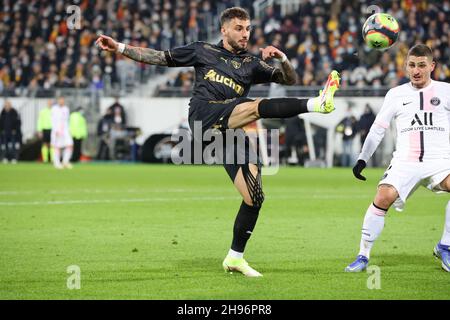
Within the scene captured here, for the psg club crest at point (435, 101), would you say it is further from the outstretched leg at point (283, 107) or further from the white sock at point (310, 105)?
the white sock at point (310, 105)

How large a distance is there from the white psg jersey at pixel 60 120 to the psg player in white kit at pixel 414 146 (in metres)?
20.8

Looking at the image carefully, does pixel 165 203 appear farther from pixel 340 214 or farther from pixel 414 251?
pixel 414 251

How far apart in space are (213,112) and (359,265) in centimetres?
202

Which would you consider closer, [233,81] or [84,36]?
[233,81]

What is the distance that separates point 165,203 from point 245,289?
8488 mm

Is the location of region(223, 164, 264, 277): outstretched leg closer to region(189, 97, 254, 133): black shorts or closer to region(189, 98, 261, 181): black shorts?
region(189, 98, 261, 181): black shorts

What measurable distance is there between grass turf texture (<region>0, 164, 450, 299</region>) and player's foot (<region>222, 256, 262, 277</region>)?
0.07m

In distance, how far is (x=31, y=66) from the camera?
118 feet

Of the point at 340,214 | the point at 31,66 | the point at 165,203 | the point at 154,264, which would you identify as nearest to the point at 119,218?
the point at 165,203

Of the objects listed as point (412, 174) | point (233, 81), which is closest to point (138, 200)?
point (233, 81)

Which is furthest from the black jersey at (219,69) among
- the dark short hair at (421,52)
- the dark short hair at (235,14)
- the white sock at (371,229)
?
the white sock at (371,229)

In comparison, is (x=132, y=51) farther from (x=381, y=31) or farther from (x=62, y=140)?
(x=62, y=140)

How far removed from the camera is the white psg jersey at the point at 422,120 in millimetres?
8516

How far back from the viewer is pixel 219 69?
27.8 feet
